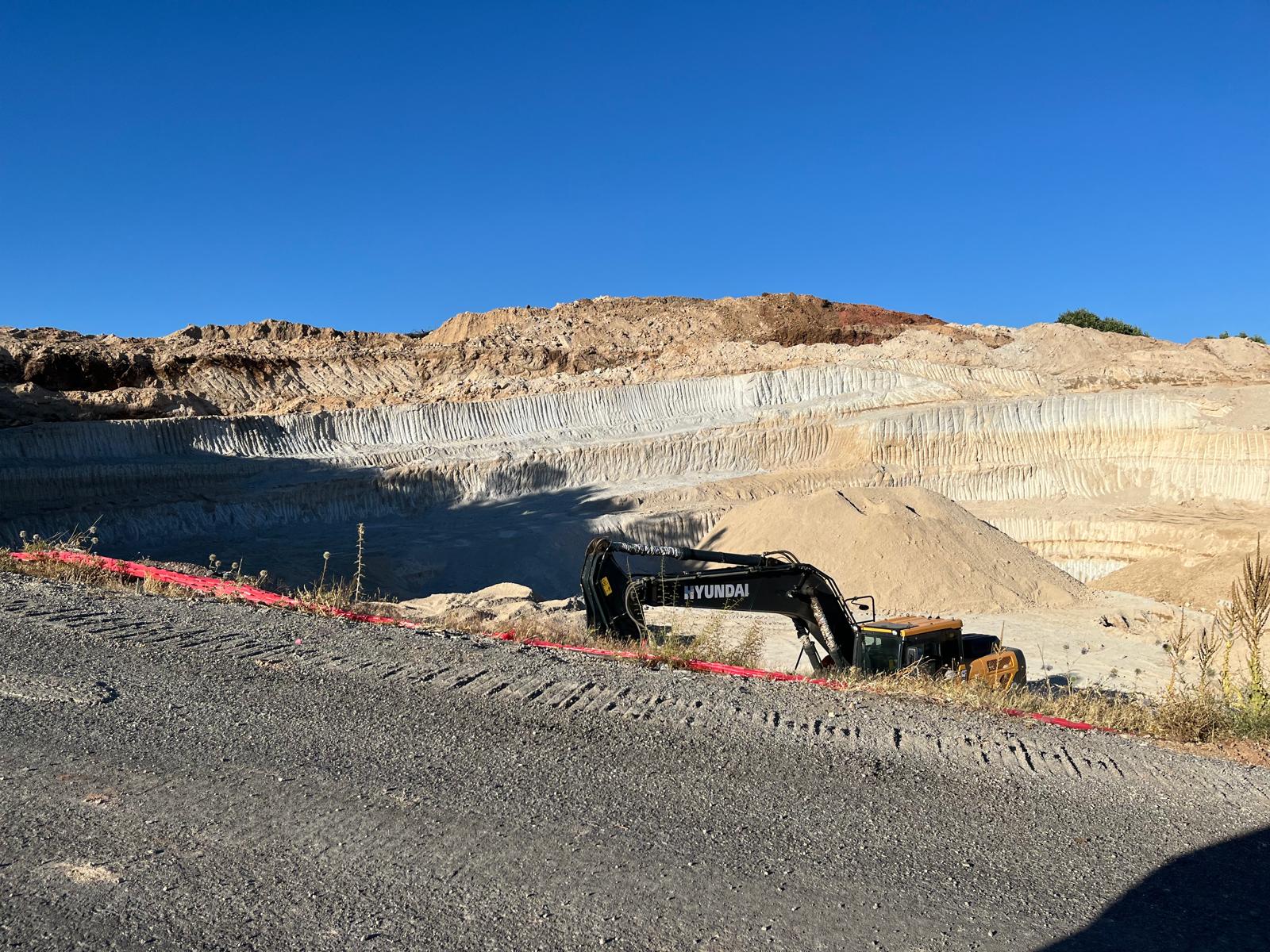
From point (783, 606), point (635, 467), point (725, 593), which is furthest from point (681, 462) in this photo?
point (725, 593)

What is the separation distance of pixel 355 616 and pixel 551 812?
3539 millimetres

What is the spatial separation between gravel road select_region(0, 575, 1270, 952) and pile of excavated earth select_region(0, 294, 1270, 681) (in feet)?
22.3

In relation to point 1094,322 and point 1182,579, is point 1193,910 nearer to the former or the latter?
point 1182,579

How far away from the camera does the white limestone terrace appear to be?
21.0m

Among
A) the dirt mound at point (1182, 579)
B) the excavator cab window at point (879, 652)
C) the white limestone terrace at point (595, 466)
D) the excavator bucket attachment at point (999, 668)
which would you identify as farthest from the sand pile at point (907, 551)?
the excavator cab window at point (879, 652)

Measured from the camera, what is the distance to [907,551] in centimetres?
1706

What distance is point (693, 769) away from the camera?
183 inches

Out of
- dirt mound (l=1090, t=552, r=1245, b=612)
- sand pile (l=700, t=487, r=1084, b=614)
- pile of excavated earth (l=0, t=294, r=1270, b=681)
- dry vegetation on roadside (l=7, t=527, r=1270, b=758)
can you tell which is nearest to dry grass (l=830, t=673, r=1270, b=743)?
dry vegetation on roadside (l=7, t=527, r=1270, b=758)

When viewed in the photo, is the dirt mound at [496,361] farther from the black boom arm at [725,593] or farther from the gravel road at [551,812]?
the gravel road at [551,812]

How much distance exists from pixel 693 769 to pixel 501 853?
127cm

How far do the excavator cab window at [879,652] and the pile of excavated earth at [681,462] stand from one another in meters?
5.02

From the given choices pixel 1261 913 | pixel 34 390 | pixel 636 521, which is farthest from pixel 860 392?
pixel 1261 913

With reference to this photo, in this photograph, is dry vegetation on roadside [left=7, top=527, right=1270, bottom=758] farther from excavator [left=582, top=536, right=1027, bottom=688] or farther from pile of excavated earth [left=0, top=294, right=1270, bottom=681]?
pile of excavated earth [left=0, top=294, right=1270, bottom=681]

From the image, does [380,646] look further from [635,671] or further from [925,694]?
[925,694]
